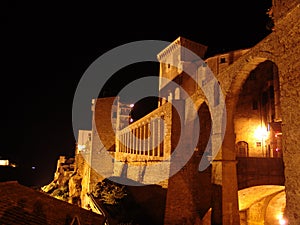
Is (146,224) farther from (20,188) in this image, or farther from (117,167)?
(117,167)

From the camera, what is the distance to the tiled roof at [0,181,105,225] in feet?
24.7

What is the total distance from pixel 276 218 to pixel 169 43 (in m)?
24.6

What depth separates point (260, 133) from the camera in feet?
65.1

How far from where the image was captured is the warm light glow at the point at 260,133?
19.5 metres

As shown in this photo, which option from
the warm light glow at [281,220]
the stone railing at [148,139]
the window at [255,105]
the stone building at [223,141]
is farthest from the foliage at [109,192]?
the window at [255,105]

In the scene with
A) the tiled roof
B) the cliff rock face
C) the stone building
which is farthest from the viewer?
the cliff rock face

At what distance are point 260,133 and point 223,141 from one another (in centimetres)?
1008

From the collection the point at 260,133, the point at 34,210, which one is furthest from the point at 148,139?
the point at 34,210

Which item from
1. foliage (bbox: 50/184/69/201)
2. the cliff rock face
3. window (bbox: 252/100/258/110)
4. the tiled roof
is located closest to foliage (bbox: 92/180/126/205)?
the cliff rock face

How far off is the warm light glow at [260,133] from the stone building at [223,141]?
3cm

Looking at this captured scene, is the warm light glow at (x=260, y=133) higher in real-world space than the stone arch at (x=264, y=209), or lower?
higher

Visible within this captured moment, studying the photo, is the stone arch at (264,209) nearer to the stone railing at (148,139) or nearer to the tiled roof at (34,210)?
the stone railing at (148,139)

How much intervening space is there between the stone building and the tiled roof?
17.1 ft

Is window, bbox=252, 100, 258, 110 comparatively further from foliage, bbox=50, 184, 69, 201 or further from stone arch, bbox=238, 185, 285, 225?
foliage, bbox=50, 184, 69, 201
